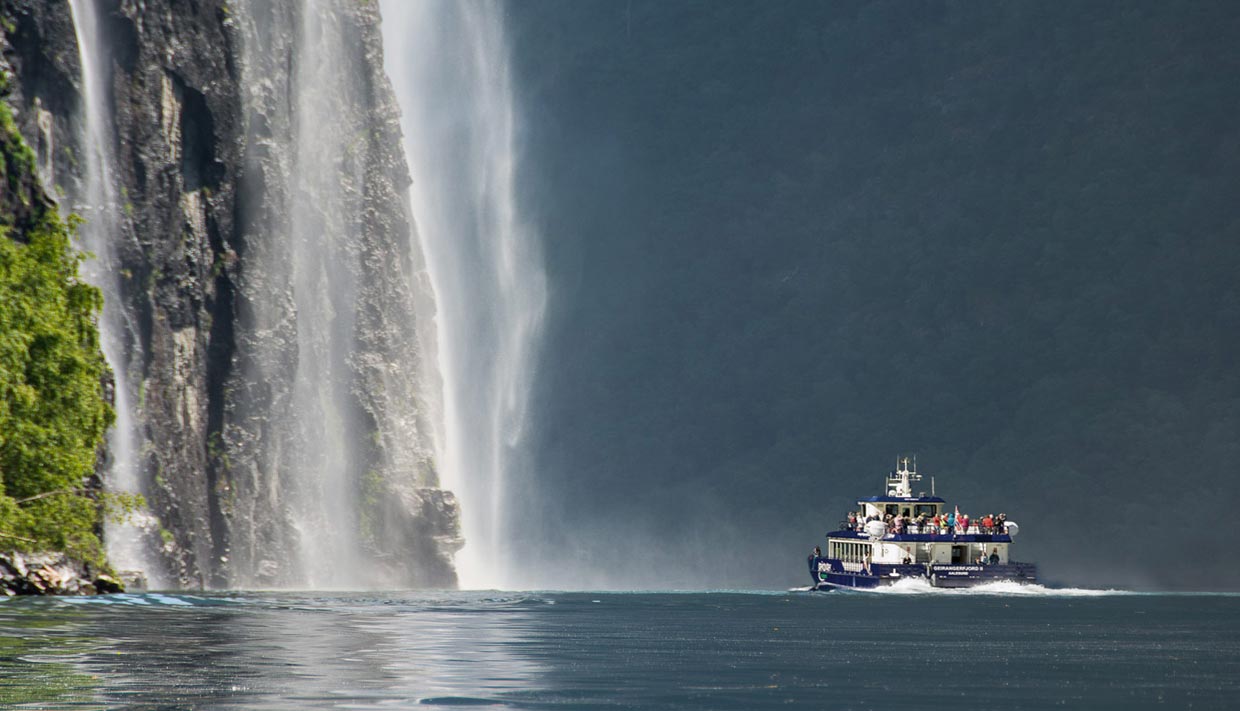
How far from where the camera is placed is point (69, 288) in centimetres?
6341

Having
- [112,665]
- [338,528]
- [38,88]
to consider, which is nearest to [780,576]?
[338,528]

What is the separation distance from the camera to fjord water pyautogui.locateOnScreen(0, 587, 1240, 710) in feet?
83.5

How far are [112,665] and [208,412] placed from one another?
226 feet

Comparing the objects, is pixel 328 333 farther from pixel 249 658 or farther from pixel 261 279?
pixel 249 658

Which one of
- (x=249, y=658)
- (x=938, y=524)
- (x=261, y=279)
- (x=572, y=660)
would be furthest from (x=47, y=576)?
(x=938, y=524)

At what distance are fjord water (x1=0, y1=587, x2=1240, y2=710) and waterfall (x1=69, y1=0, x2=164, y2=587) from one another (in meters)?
25.9

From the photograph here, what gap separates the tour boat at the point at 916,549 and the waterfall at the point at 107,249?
44.8m

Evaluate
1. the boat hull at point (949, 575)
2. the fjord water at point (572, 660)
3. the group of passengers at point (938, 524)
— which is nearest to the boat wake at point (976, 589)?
the boat hull at point (949, 575)

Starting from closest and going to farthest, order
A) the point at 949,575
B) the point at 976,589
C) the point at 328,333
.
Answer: the point at 976,589
the point at 949,575
the point at 328,333

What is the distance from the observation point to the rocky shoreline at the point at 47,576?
195 feet

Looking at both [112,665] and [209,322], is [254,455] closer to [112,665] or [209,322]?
[209,322]

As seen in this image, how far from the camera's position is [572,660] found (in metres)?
33.7

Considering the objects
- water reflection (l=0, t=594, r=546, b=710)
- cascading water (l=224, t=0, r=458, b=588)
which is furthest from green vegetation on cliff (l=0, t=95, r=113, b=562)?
cascading water (l=224, t=0, r=458, b=588)

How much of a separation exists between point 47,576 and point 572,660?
33.6 metres
